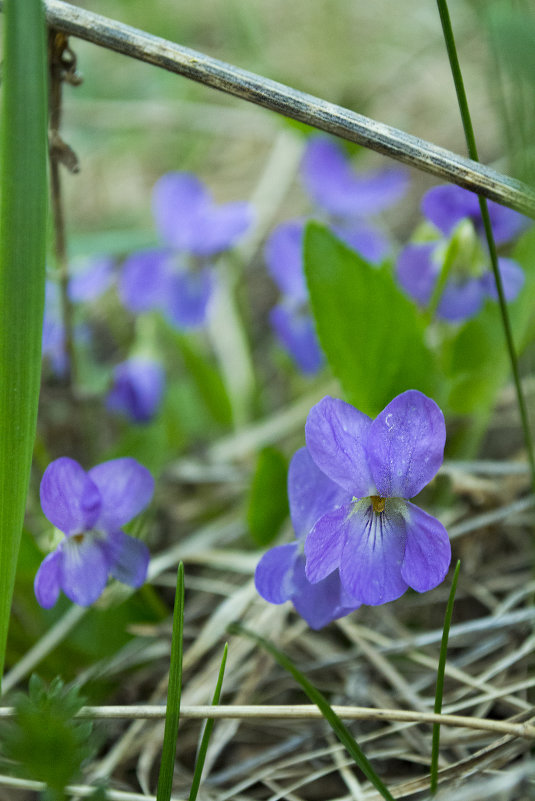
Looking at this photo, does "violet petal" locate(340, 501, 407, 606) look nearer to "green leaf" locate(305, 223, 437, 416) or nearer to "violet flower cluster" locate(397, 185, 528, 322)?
"green leaf" locate(305, 223, 437, 416)

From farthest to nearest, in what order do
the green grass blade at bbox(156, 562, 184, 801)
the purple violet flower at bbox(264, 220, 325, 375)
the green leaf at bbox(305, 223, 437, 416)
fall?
the purple violet flower at bbox(264, 220, 325, 375) → the green leaf at bbox(305, 223, 437, 416) → the green grass blade at bbox(156, 562, 184, 801)

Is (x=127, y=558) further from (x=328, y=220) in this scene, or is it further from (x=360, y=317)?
(x=328, y=220)

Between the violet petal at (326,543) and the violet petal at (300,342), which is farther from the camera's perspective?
the violet petal at (300,342)

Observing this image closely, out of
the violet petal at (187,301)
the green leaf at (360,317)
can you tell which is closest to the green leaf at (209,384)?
the violet petal at (187,301)

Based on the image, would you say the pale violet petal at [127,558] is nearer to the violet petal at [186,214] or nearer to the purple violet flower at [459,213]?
the purple violet flower at [459,213]

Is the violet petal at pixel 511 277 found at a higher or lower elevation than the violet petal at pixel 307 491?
higher

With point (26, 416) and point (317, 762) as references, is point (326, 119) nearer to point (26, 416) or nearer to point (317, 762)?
point (26, 416)

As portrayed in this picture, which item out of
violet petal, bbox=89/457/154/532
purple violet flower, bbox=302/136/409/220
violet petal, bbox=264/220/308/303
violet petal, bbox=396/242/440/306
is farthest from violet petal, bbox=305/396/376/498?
purple violet flower, bbox=302/136/409/220
